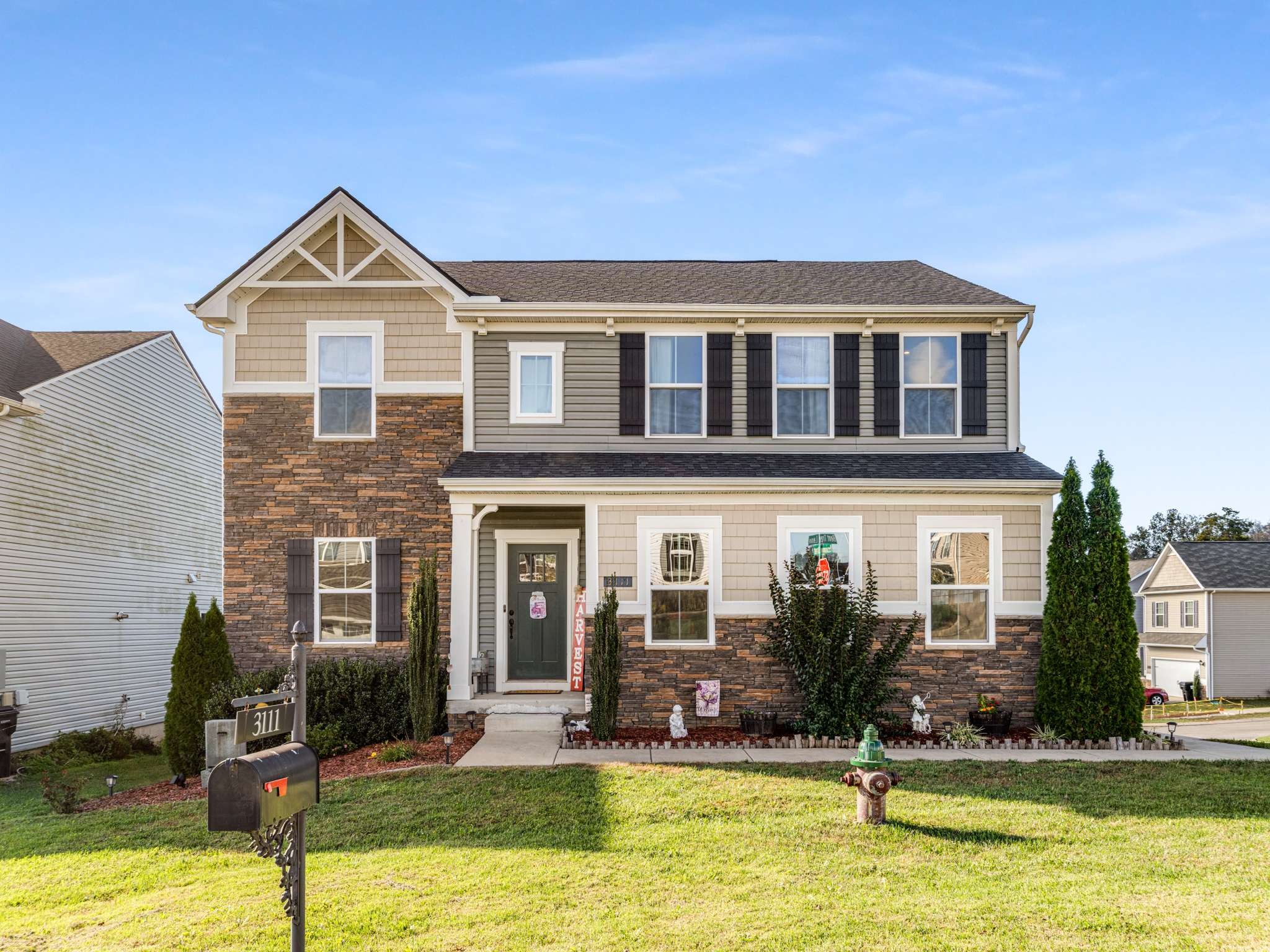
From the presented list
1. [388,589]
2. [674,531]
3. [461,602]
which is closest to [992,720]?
[674,531]

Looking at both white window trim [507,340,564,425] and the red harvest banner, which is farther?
white window trim [507,340,564,425]

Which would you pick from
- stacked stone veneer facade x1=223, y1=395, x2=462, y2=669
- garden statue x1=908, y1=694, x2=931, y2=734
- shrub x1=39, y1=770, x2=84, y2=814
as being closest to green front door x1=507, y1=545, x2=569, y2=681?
stacked stone veneer facade x1=223, y1=395, x2=462, y2=669

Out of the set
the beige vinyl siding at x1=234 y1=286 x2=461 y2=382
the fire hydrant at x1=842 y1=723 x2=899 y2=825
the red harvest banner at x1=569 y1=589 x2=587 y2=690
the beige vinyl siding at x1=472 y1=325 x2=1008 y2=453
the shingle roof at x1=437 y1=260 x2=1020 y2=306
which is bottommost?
the fire hydrant at x1=842 y1=723 x2=899 y2=825

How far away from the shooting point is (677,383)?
13922 mm

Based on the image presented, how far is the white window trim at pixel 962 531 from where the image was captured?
12742 mm

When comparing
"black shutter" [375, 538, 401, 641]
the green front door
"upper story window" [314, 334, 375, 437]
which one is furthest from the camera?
the green front door

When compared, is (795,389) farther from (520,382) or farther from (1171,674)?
(1171,674)

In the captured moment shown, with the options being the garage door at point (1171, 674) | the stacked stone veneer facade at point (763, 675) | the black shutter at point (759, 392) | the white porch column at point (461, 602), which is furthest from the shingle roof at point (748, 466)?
the garage door at point (1171, 674)

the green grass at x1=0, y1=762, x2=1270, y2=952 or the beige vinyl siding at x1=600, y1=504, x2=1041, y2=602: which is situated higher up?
the beige vinyl siding at x1=600, y1=504, x2=1041, y2=602

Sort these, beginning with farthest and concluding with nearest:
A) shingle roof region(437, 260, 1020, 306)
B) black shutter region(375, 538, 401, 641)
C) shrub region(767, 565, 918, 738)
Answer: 1. shingle roof region(437, 260, 1020, 306)
2. black shutter region(375, 538, 401, 641)
3. shrub region(767, 565, 918, 738)

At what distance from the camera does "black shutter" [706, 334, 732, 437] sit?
45.5 ft

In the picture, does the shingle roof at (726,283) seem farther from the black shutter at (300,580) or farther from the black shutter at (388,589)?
the black shutter at (300,580)

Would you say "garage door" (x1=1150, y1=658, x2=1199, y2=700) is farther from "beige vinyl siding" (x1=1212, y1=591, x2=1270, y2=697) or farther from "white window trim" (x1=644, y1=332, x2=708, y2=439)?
"white window trim" (x1=644, y1=332, x2=708, y2=439)

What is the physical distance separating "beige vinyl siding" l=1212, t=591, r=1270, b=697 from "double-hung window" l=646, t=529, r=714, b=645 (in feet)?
92.8
